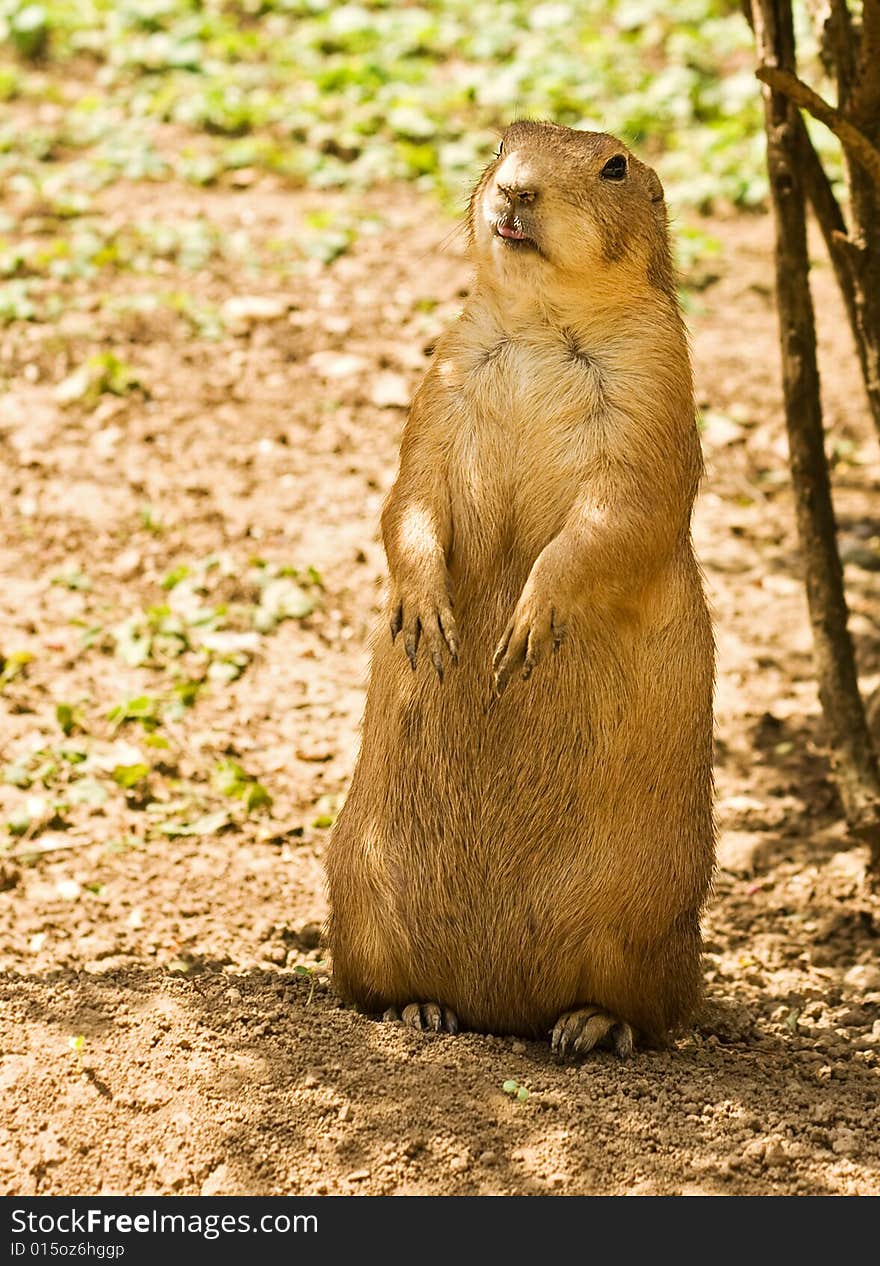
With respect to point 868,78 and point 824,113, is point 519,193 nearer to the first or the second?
point 824,113

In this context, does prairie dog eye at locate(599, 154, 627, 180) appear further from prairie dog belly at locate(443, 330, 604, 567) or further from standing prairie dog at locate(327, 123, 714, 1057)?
prairie dog belly at locate(443, 330, 604, 567)

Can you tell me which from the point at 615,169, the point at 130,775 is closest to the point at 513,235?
the point at 615,169

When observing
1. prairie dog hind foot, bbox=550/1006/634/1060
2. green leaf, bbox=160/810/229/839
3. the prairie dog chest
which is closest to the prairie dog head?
the prairie dog chest

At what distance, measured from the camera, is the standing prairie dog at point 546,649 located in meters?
4.21

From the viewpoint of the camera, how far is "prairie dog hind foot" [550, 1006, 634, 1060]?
4.39 m

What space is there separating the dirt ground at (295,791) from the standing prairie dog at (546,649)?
0.84ft

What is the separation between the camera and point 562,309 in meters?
4.33

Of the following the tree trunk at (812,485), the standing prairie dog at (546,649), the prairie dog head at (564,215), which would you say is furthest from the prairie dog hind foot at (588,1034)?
the prairie dog head at (564,215)

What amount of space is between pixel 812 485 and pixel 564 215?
1834mm

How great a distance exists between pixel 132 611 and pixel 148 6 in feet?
21.4

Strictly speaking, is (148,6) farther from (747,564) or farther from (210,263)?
(747,564)

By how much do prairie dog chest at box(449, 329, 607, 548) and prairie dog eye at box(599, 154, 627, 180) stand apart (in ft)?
1.32

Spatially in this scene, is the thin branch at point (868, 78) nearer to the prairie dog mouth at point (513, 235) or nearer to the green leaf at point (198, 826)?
the prairie dog mouth at point (513, 235)

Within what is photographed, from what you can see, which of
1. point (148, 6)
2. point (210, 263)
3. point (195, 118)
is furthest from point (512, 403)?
point (148, 6)
